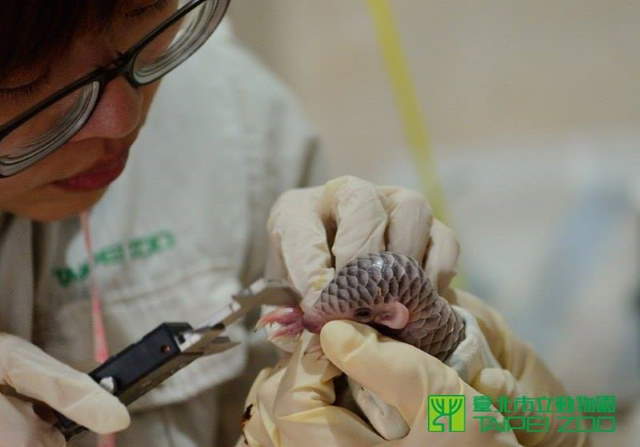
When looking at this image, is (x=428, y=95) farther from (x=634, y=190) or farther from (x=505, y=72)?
(x=634, y=190)

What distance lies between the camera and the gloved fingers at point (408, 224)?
1.82 feet

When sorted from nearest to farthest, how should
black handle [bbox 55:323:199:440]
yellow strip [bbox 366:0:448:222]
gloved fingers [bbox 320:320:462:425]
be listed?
gloved fingers [bbox 320:320:462:425], black handle [bbox 55:323:199:440], yellow strip [bbox 366:0:448:222]

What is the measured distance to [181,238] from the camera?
0.88 metres

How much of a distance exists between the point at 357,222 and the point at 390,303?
7 cm

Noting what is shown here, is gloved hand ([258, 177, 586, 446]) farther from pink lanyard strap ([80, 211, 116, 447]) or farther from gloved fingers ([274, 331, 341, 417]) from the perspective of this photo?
pink lanyard strap ([80, 211, 116, 447])

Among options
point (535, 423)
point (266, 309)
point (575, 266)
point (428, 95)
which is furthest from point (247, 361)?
point (428, 95)

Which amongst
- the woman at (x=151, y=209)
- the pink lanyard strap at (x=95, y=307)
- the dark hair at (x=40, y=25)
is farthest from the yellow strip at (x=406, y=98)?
the dark hair at (x=40, y=25)

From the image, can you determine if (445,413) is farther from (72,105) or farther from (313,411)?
(72,105)

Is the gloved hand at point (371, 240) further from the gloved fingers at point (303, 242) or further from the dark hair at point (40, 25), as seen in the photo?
the dark hair at point (40, 25)

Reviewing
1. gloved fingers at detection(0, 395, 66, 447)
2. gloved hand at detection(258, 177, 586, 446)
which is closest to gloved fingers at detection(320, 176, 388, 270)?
gloved hand at detection(258, 177, 586, 446)

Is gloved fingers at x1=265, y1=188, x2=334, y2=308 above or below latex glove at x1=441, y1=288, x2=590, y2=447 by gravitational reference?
above

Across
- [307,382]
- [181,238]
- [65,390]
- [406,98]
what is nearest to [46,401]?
[65,390]

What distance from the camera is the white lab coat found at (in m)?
0.77

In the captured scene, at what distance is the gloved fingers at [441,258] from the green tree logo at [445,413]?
0.27 feet
